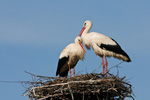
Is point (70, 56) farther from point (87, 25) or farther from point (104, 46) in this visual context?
point (104, 46)

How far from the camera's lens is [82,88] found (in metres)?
9.56

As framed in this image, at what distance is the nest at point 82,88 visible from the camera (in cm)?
954

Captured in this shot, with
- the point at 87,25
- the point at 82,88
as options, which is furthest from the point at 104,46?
the point at 82,88

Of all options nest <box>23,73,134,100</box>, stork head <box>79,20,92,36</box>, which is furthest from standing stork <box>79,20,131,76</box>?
nest <box>23,73,134,100</box>

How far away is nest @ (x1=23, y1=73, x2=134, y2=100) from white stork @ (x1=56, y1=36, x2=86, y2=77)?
241cm

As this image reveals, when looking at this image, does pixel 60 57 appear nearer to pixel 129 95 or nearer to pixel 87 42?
pixel 87 42

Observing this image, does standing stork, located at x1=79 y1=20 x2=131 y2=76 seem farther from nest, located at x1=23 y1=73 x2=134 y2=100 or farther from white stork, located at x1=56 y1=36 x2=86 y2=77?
nest, located at x1=23 y1=73 x2=134 y2=100

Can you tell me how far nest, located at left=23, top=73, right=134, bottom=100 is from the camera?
9.54 metres

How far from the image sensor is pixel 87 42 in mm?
12250

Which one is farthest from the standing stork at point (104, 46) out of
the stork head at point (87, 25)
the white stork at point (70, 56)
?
the stork head at point (87, 25)

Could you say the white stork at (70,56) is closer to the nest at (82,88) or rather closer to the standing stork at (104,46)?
the standing stork at (104,46)

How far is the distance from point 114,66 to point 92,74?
2.47ft

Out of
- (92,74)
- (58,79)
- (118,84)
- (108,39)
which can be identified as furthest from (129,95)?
(108,39)

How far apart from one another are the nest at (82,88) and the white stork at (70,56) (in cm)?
241
